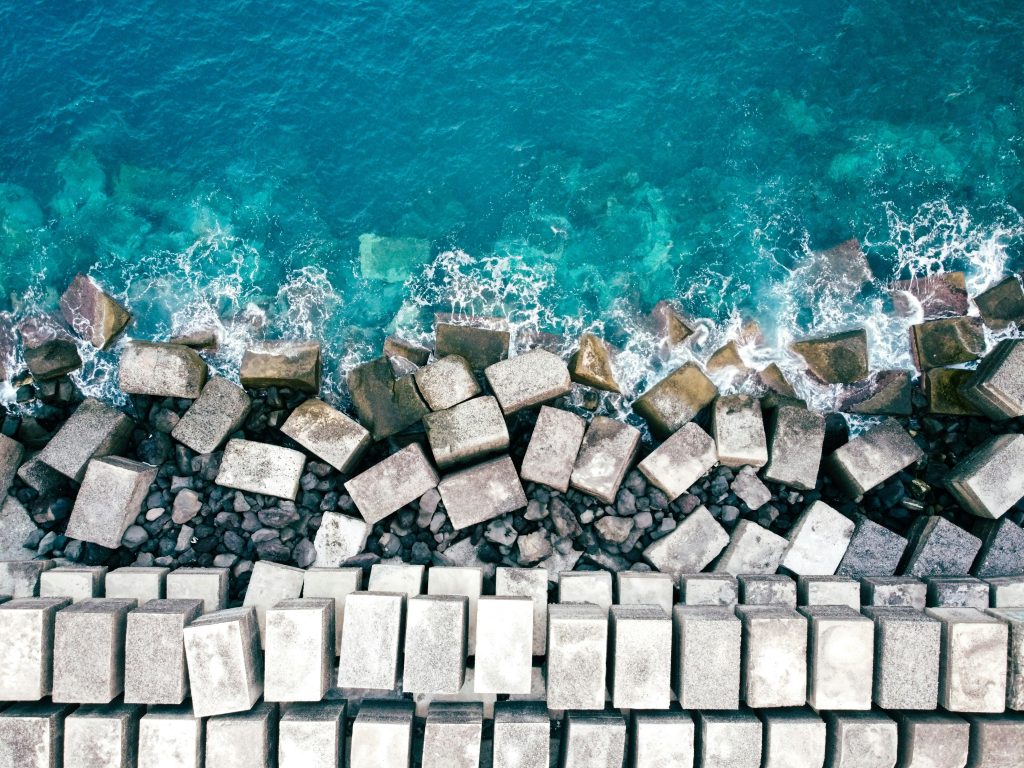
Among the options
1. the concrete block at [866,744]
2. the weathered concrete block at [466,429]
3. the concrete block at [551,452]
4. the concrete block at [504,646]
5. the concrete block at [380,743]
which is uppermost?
the weathered concrete block at [466,429]

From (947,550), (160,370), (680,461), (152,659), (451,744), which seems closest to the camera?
(451,744)

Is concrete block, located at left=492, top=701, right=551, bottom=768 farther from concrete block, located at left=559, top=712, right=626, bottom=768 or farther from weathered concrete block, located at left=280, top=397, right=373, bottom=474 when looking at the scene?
weathered concrete block, located at left=280, top=397, right=373, bottom=474


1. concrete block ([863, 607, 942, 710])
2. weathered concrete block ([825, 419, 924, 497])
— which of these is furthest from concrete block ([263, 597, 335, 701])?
weathered concrete block ([825, 419, 924, 497])

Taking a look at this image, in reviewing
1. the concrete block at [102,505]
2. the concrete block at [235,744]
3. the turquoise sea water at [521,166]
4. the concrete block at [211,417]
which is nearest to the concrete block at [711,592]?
the turquoise sea water at [521,166]

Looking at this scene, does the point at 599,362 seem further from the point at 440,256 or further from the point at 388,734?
the point at 388,734

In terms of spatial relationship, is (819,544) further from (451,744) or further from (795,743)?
(451,744)

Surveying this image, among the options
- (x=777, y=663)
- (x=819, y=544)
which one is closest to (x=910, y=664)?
(x=777, y=663)

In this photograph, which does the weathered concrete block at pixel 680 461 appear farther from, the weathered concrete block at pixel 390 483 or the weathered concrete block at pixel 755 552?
the weathered concrete block at pixel 390 483
